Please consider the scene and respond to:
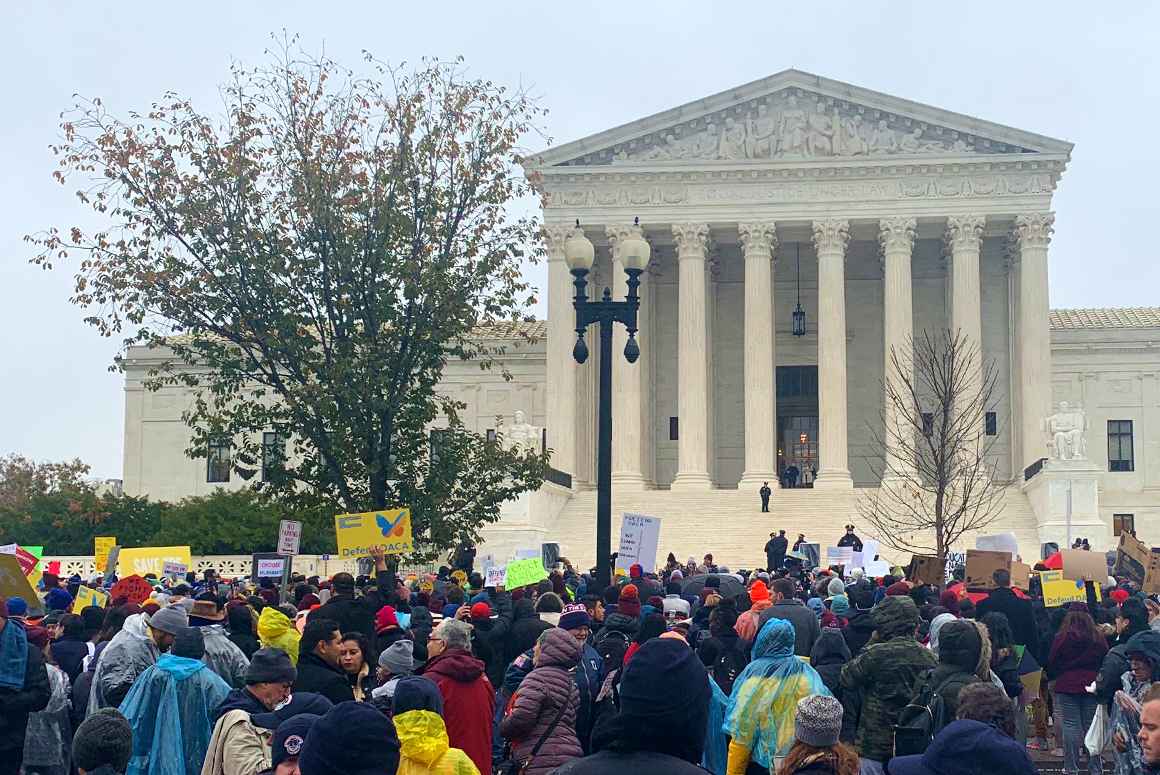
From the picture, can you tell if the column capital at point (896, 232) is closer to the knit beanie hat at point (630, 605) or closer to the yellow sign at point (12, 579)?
the knit beanie hat at point (630, 605)

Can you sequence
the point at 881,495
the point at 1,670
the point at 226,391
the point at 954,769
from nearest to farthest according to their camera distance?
the point at 954,769, the point at 1,670, the point at 226,391, the point at 881,495

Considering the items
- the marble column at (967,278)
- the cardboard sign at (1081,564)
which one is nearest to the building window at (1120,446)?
the marble column at (967,278)

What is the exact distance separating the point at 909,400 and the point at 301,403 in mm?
35825

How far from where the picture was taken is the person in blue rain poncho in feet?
28.3

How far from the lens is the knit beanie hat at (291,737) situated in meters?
6.83

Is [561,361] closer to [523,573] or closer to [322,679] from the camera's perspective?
[523,573]

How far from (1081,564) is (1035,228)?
115 ft

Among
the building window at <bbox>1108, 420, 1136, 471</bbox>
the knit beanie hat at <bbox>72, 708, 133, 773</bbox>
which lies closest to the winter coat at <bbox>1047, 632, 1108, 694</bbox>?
the knit beanie hat at <bbox>72, 708, 133, 773</bbox>

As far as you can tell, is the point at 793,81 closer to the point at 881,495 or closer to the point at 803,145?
the point at 803,145

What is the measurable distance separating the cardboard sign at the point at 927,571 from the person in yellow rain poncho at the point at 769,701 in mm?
12368

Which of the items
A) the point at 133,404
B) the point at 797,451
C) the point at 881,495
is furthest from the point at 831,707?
the point at 133,404

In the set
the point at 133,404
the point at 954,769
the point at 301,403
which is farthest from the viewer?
the point at 133,404

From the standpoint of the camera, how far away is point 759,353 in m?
53.9

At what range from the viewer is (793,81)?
54406 mm
